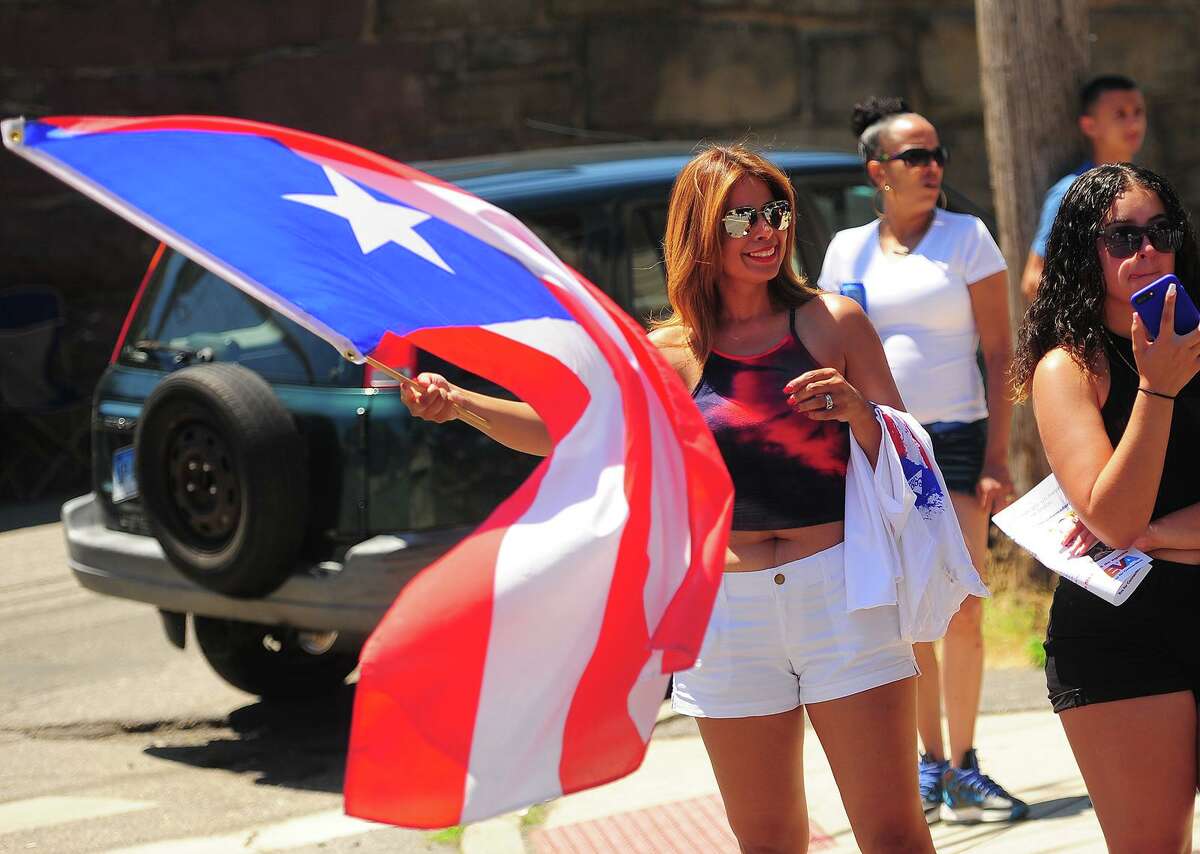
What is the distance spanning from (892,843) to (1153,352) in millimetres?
1094

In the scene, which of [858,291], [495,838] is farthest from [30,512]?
[858,291]

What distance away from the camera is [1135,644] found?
10.3 ft

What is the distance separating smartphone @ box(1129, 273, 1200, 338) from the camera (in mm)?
2990

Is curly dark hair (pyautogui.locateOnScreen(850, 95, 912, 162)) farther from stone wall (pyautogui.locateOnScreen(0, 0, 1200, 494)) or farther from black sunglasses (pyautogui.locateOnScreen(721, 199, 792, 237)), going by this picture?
stone wall (pyautogui.locateOnScreen(0, 0, 1200, 494))

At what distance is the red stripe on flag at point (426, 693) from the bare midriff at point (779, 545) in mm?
607

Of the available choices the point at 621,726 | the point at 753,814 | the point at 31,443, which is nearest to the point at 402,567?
the point at 753,814

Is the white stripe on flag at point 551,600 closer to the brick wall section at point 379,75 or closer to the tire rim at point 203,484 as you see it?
the tire rim at point 203,484

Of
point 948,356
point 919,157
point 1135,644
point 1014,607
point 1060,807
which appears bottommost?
point 1060,807

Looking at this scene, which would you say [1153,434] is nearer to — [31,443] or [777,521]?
[777,521]

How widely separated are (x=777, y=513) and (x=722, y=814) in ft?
6.10

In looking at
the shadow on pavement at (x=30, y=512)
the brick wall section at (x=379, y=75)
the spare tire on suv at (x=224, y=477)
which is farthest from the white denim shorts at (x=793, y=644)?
the brick wall section at (x=379, y=75)

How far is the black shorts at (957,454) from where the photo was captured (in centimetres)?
481

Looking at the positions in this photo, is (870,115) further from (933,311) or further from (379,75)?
(379,75)

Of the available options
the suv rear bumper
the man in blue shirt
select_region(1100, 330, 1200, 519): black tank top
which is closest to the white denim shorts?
select_region(1100, 330, 1200, 519): black tank top
